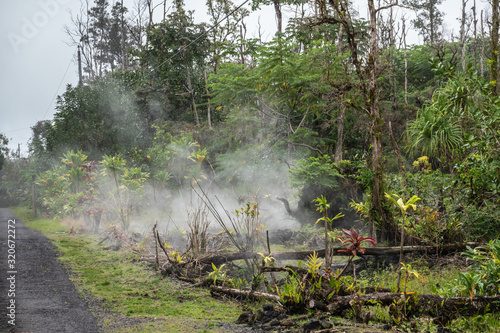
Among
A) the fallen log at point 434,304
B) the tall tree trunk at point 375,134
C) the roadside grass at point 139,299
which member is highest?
the tall tree trunk at point 375,134

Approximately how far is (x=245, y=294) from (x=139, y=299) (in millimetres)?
1434

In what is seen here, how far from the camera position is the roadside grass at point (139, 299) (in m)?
4.05

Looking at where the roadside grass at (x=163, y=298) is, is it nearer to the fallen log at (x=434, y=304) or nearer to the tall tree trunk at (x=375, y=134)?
the fallen log at (x=434, y=304)

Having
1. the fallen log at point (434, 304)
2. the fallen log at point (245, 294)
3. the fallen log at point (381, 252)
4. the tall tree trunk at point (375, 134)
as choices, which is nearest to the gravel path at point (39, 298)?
the fallen log at point (245, 294)

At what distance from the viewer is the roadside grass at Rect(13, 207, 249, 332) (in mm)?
4055

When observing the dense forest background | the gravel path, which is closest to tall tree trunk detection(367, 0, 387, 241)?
the dense forest background

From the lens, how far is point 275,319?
160 inches

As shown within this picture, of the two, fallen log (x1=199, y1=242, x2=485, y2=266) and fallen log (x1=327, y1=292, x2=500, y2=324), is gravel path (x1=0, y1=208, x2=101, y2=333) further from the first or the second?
fallen log (x1=327, y1=292, x2=500, y2=324)

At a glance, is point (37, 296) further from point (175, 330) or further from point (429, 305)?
point (429, 305)

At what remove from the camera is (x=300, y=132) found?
40.4ft

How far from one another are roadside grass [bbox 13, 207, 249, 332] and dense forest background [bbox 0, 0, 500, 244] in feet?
6.82

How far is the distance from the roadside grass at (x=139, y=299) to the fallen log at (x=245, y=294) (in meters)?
0.15

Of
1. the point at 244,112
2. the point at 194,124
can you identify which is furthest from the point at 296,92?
the point at 194,124

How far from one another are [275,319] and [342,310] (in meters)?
0.75
